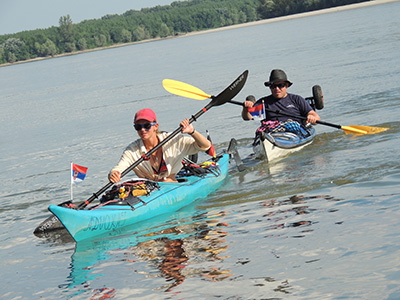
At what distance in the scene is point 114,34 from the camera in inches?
5600

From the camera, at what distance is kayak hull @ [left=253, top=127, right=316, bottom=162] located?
10.7 metres

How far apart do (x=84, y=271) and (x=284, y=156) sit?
5.44 meters

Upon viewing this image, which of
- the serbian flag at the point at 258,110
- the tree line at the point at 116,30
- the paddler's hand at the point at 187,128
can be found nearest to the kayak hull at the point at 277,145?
the serbian flag at the point at 258,110

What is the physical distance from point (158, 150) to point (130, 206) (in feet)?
2.79

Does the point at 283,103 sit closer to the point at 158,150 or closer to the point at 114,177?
the point at 158,150

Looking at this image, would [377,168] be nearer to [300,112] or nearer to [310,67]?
[300,112]

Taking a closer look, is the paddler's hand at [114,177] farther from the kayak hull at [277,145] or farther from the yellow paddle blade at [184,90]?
the kayak hull at [277,145]

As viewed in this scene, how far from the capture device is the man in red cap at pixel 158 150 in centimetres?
791

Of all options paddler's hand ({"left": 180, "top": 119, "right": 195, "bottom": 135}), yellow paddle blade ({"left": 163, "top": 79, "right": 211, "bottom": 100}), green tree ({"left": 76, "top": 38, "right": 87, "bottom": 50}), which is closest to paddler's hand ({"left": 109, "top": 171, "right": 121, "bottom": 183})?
paddler's hand ({"left": 180, "top": 119, "right": 195, "bottom": 135})

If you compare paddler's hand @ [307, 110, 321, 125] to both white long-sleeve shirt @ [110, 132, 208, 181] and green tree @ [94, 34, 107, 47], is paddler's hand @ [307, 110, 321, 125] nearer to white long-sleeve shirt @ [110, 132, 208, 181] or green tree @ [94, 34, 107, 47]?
white long-sleeve shirt @ [110, 132, 208, 181]

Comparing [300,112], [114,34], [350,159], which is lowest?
[350,159]

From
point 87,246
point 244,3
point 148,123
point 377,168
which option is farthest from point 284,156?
point 244,3

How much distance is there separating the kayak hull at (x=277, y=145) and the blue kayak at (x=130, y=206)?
1803mm

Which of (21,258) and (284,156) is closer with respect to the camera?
(21,258)
